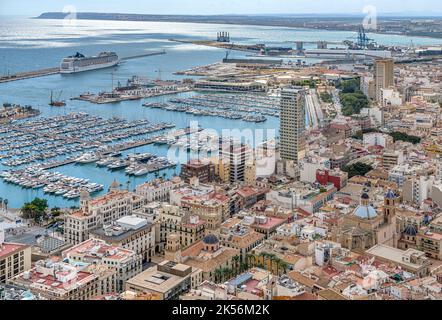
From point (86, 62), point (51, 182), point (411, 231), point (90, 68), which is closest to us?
point (411, 231)

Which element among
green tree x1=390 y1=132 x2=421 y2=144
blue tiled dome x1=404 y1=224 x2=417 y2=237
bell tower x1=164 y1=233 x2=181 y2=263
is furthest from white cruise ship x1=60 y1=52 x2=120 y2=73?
blue tiled dome x1=404 y1=224 x2=417 y2=237

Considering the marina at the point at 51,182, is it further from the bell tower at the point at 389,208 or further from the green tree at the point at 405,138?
the green tree at the point at 405,138

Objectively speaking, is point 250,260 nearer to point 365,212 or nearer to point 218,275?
point 218,275

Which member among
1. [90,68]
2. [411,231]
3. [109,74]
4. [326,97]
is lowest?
[411,231]

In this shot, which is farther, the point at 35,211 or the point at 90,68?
the point at 90,68

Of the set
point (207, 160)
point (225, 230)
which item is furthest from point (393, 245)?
point (207, 160)

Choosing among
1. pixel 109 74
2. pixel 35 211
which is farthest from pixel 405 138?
pixel 109 74
